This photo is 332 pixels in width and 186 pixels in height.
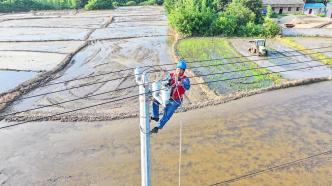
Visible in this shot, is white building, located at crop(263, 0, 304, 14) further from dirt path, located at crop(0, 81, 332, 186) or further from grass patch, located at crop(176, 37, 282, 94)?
dirt path, located at crop(0, 81, 332, 186)

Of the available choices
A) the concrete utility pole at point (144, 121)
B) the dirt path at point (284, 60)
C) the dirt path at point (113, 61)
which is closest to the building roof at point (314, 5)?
the dirt path at point (113, 61)

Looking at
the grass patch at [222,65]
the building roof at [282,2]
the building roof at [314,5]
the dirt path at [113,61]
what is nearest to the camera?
the dirt path at [113,61]

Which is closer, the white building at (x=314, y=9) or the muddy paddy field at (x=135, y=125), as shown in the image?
the muddy paddy field at (x=135, y=125)

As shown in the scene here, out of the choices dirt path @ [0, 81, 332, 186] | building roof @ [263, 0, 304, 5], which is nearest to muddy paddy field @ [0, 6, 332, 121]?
dirt path @ [0, 81, 332, 186]

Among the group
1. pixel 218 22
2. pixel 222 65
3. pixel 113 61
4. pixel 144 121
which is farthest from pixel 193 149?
pixel 218 22

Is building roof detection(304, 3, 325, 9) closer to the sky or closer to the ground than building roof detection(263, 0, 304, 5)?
closer to the ground

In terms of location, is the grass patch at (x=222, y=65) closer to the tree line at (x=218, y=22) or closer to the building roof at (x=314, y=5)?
the tree line at (x=218, y=22)
